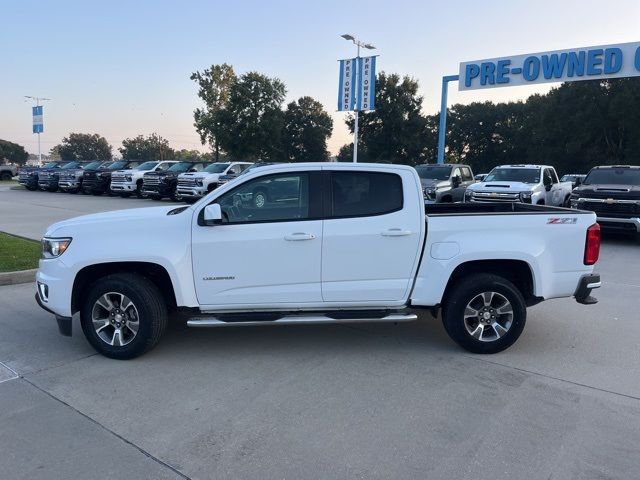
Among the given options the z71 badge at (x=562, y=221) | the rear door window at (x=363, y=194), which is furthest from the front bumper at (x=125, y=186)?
the z71 badge at (x=562, y=221)

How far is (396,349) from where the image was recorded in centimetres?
516

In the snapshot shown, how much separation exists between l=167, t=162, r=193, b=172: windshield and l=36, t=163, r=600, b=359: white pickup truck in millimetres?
20306

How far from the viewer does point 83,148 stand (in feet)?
411

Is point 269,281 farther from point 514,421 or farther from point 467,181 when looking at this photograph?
point 467,181

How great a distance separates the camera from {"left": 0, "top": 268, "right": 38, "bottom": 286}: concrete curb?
759cm

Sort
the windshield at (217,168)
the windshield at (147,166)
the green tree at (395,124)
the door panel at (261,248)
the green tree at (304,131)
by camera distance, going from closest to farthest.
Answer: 1. the door panel at (261,248)
2. the windshield at (217,168)
3. the windshield at (147,166)
4. the green tree at (395,124)
5. the green tree at (304,131)

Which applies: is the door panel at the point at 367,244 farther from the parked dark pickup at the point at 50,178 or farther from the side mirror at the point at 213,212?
the parked dark pickup at the point at 50,178

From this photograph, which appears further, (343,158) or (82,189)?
(343,158)

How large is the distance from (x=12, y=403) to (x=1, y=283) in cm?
437

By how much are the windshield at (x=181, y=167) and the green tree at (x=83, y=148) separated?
358ft

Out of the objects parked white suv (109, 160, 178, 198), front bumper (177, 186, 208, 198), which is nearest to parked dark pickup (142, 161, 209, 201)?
parked white suv (109, 160, 178, 198)

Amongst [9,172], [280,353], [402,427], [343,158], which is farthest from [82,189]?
[343,158]

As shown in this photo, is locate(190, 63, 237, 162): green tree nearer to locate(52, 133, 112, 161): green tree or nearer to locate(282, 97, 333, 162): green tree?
locate(282, 97, 333, 162): green tree

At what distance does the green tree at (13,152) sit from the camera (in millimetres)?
93681
